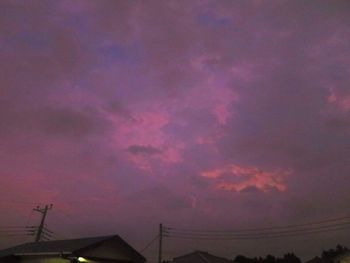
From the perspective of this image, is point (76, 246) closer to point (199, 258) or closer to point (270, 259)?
point (199, 258)

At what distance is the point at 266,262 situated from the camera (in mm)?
75688

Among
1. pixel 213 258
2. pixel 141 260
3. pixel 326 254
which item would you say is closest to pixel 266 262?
pixel 326 254

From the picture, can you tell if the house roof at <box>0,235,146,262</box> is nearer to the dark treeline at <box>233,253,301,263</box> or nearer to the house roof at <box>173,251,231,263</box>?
the house roof at <box>173,251,231,263</box>

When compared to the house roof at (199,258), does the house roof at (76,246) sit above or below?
below

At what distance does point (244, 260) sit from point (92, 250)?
58011 millimetres

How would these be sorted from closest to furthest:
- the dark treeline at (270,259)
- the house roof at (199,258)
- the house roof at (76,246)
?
Answer: the house roof at (76,246) → the house roof at (199,258) → the dark treeline at (270,259)

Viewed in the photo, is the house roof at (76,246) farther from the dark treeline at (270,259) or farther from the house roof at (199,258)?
the dark treeline at (270,259)

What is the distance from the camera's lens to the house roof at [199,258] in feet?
172

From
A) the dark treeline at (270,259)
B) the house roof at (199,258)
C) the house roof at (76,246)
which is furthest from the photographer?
the dark treeline at (270,259)

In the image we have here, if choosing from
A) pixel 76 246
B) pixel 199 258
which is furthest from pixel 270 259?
pixel 76 246

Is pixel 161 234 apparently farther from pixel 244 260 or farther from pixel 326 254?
pixel 326 254

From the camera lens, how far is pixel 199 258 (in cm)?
5322

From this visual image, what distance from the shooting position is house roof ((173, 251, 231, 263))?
5255cm

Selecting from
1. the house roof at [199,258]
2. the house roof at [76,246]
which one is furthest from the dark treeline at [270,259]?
the house roof at [76,246]
